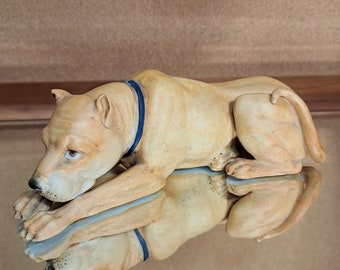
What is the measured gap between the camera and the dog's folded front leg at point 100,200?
61cm

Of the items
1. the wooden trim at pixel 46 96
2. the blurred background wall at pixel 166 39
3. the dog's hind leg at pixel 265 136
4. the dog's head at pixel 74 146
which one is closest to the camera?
the dog's head at pixel 74 146

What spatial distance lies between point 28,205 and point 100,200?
0.10 meters

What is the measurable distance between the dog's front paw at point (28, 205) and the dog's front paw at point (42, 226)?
4 centimetres

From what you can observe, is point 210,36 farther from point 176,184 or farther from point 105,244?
point 105,244

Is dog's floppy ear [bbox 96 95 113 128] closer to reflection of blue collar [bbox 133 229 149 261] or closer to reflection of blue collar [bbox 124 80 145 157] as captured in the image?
reflection of blue collar [bbox 124 80 145 157]

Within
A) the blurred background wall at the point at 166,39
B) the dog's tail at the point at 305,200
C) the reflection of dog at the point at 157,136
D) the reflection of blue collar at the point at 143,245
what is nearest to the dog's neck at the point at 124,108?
the reflection of dog at the point at 157,136

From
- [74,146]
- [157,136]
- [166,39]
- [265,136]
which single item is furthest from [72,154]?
[166,39]

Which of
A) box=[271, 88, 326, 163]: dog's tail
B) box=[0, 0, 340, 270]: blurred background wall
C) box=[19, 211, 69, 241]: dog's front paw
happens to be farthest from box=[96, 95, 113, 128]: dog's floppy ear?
box=[0, 0, 340, 270]: blurred background wall

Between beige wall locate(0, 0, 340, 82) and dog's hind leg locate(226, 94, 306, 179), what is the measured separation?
0.57 metres

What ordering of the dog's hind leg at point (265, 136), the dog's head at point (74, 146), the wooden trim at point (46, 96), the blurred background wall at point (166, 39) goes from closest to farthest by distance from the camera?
the dog's head at point (74, 146) < the dog's hind leg at point (265, 136) < the wooden trim at point (46, 96) < the blurred background wall at point (166, 39)

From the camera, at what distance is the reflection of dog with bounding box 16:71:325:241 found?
61 cm

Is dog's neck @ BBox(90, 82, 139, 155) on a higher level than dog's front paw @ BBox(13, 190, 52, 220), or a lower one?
higher

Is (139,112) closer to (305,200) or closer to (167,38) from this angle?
(305,200)

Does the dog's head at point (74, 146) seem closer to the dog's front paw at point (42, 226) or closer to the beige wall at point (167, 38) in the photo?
the dog's front paw at point (42, 226)
